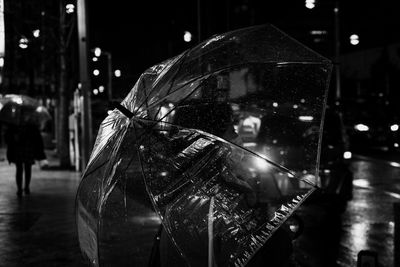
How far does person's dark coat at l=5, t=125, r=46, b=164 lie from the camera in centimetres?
1406

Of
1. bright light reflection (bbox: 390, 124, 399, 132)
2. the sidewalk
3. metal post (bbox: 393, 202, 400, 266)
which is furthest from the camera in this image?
bright light reflection (bbox: 390, 124, 399, 132)

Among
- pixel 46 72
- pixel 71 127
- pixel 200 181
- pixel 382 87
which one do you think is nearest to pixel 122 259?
pixel 200 181

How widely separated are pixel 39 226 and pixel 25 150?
4045mm

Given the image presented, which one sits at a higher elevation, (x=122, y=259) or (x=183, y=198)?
(x=183, y=198)

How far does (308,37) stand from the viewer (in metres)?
51.7

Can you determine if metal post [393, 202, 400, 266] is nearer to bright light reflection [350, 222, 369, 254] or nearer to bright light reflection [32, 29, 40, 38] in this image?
bright light reflection [350, 222, 369, 254]

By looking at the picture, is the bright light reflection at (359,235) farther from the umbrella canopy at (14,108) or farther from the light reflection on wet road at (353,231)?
the umbrella canopy at (14,108)

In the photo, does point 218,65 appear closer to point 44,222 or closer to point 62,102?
point 44,222

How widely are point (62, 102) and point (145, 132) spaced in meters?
17.9

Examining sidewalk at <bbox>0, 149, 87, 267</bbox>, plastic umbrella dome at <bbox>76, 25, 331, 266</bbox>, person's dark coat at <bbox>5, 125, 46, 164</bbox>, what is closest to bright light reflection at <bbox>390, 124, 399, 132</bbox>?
sidewalk at <bbox>0, 149, 87, 267</bbox>

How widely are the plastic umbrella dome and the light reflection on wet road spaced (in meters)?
3.16

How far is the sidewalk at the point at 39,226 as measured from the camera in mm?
8102

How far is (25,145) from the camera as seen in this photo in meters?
14.1

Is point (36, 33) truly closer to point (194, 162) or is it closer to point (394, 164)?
point (394, 164)
